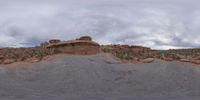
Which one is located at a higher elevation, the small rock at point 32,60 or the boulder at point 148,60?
the small rock at point 32,60

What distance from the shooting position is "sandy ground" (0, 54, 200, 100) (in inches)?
1109

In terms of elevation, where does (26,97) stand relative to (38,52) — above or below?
below

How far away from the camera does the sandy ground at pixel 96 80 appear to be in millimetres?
28156

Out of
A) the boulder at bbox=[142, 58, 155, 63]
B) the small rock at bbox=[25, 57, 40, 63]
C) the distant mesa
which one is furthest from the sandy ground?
the distant mesa

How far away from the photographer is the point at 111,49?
121 feet

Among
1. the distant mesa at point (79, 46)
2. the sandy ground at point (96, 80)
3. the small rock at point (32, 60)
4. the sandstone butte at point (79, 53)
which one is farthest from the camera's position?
the distant mesa at point (79, 46)

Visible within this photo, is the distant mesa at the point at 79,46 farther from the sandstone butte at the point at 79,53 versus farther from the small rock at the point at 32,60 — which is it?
the small rock at the point at 32,60

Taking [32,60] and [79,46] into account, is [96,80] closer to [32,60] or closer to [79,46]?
[32,60]

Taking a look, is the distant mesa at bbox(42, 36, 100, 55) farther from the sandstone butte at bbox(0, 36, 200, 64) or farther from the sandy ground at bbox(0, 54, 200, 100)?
the sandy ground at bbox(0, 54, 200, 100)

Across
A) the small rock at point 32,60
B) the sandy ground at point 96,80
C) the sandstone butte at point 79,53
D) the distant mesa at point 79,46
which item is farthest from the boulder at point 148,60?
the small rock at point 32,60

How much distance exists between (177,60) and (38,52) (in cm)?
842

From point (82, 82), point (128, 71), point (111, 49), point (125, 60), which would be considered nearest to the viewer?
point (82, 82)

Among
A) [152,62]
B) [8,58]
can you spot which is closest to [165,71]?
[152,62]

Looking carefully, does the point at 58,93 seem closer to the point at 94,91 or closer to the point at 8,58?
the point at 94,91
